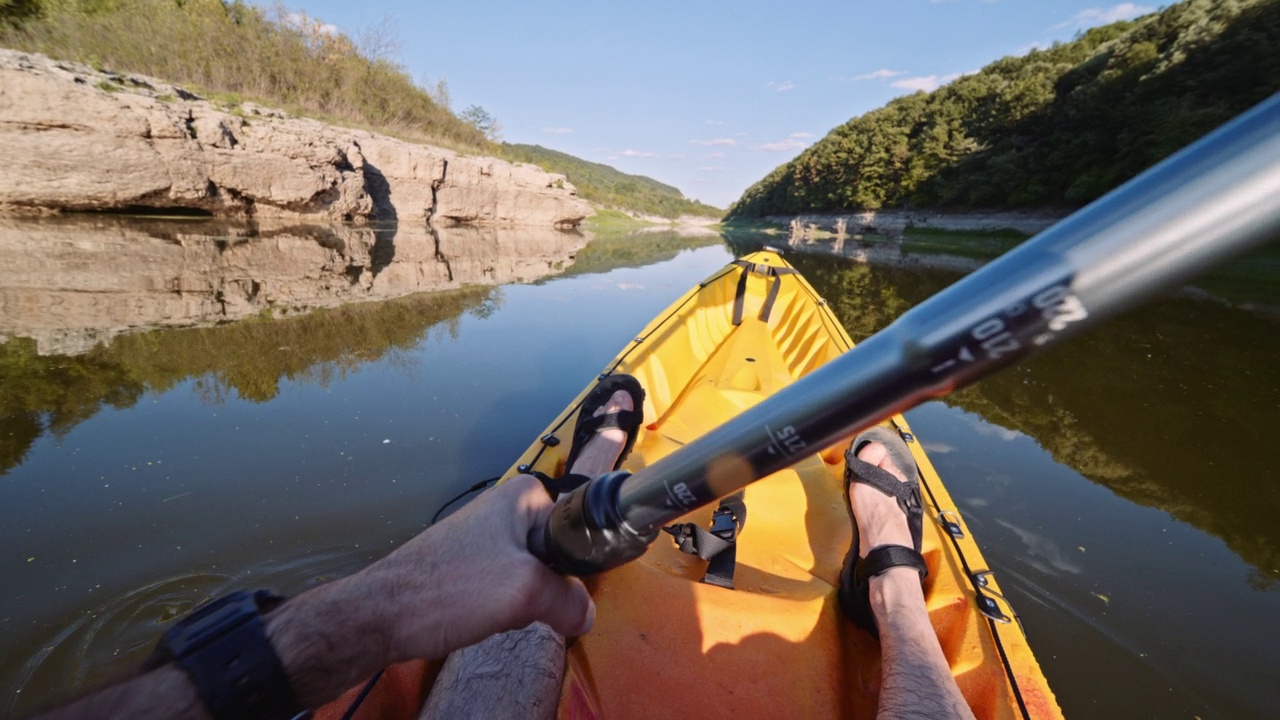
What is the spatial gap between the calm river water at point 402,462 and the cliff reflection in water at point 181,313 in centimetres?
4

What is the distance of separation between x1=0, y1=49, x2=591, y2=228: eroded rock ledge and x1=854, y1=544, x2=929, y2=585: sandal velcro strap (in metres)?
19.0

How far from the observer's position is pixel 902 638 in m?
1.43

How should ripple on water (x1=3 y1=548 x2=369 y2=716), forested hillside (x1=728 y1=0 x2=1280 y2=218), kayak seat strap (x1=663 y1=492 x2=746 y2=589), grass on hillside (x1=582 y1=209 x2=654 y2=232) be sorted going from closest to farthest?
1. ripple on water (x1=3 y1=548 x2=369 y2=716)
2. kayak seat strap (x1=663 y1=492 x2=746 y2=589)
3. forested hillside (x1=728 y1=0 x2=1280 y2=218)
4. grass on hillside (x1=582 y1=209 x2=654 y2=232)

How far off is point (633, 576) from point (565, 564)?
3.07ft

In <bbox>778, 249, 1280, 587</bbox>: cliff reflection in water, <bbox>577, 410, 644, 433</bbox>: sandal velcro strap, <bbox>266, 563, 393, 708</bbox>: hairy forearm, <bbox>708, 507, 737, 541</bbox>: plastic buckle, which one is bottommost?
<bbox>778, 249, 1280, 587</bbox>: cliff reflection in water

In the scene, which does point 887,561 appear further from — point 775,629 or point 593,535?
point 593,535

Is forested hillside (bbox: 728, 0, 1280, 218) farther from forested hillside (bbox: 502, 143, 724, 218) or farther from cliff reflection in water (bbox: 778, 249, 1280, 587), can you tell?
forested hillside (bbox: 502, 143, 724, 218)

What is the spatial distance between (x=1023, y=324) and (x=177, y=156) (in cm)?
2017

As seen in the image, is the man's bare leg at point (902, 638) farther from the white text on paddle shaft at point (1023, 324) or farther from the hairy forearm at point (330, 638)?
the hairy forearm at point (330, 638)

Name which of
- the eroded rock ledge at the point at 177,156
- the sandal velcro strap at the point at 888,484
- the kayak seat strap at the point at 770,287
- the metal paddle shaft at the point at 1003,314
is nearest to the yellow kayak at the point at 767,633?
the sandal velcro strap at the point at 888,484

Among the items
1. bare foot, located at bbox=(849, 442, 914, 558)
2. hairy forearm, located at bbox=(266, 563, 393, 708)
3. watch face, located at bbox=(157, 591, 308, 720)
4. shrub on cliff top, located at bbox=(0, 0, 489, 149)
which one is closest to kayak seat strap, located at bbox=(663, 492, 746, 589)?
bare foot, located at bbox=(849, 442, 914, 558)

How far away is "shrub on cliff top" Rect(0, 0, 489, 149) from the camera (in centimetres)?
1627

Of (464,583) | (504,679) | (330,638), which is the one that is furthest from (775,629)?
(330,638)

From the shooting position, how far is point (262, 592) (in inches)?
30.0
